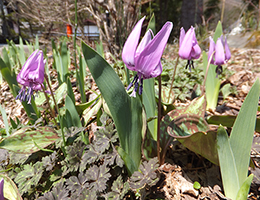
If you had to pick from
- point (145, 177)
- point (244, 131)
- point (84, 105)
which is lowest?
point (145, 177)

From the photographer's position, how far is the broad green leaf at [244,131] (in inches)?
32.5

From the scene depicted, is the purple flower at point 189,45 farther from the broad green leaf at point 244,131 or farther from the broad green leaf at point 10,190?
the broad green leaf at point 10,190

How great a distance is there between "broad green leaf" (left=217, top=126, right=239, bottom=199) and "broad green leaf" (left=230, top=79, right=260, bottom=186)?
0.9 inches

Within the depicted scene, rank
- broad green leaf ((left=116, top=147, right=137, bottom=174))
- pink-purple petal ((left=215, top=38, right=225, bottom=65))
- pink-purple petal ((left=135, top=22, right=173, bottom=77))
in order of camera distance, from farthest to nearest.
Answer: pink-purple petal ((left=215, top=38, right=225, bottom=65))
broad green leaf ((left=116, top=147, right=137, bottom=174))
pink-purple petal ((left=135, top=22, right=173, bottom=77))

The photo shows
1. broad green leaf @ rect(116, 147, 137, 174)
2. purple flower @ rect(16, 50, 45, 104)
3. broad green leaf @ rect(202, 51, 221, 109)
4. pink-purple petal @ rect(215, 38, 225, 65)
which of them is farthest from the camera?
broad green leaf @ rect(202, 51, 221, 109)

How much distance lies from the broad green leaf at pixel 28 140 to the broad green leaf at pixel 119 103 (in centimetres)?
55

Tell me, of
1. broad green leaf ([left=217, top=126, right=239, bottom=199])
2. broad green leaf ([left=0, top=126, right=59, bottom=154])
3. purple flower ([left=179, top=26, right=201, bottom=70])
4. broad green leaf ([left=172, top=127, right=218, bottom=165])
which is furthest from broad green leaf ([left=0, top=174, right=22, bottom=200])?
purple flower ([left=179, top=26, right=201, bottom=70])

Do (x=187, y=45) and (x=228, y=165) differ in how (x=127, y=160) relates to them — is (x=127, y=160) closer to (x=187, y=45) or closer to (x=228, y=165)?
(x=228, y=165)

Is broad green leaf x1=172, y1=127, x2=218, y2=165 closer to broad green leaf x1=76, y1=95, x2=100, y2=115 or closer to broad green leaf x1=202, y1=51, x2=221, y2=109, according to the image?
broad green leaf x1=76, y1=95, x2=100, y2=115

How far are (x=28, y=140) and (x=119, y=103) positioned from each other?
74 cm

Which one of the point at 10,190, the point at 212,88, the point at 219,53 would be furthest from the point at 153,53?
the point at 212,88

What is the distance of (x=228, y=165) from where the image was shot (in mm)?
919

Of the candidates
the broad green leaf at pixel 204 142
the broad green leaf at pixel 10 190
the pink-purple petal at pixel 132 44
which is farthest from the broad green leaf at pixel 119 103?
the broad green leaf at pixel 10 190

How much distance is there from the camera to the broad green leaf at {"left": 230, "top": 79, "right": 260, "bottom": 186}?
2.71ft
